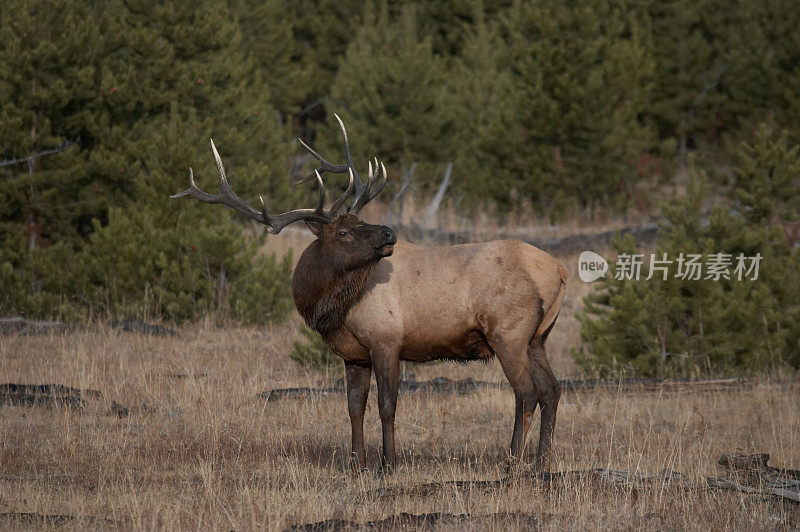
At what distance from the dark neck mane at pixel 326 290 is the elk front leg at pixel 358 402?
1.22ft

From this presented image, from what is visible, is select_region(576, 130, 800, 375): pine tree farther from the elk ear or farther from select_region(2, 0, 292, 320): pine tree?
select_region(2, 0, 292, 320): pine tree

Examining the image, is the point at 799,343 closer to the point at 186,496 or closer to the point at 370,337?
the point at 370,337

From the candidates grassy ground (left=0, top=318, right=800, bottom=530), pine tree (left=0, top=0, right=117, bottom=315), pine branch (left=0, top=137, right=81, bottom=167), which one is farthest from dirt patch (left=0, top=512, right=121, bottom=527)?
pine branch (left=0, top=137, right=81, bottom=167)

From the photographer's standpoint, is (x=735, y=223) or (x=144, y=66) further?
(x=144, y=66)

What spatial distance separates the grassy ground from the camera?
5199 millimetres

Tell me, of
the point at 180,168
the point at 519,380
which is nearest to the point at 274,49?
the point at 180,168

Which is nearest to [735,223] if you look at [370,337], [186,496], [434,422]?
[434,422]

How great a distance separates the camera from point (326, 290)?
638 centimetres

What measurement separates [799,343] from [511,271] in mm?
5390

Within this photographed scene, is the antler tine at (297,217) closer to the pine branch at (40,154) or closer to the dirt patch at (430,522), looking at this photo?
the dirt patch at (430,522)

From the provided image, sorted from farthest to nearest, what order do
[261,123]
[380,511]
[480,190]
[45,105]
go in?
[480,190]
[261,123]
[45,105]
[380,511]

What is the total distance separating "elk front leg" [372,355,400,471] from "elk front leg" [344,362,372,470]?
0.21 m

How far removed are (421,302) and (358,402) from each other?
0.92 metres

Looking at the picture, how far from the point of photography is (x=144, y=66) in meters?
16.8
